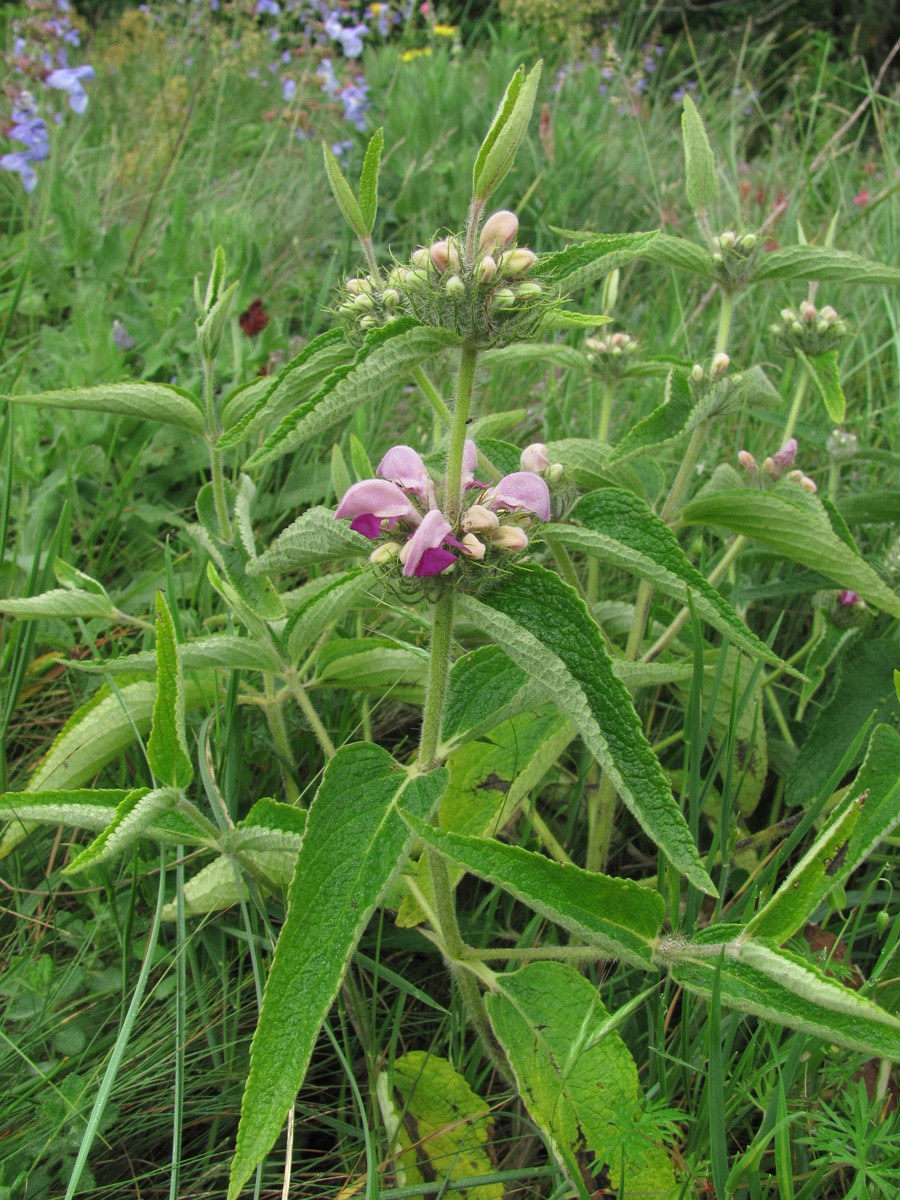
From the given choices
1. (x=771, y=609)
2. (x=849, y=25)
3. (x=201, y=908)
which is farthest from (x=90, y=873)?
(x=849, y=25)

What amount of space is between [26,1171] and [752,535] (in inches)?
47.0

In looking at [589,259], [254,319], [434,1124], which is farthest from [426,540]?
[254,319]

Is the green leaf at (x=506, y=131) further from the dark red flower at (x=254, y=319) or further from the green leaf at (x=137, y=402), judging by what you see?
the dark red flower at (x=254, y=319)

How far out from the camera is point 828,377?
1.65 metres

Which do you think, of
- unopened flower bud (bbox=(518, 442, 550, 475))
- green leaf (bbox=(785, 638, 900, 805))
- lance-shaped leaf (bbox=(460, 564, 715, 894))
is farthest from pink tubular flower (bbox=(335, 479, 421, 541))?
green leaf (bbox=(785, 638, 900, 805))

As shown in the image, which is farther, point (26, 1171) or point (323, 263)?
point (323, 263)

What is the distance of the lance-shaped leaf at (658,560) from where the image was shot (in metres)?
1.05

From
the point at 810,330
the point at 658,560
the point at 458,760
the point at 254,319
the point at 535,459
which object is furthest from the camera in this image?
the point at 254,319

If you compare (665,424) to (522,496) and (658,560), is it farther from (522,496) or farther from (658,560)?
(522,496)

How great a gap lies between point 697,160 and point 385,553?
3.11ft

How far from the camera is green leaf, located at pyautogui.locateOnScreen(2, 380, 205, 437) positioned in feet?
4.26

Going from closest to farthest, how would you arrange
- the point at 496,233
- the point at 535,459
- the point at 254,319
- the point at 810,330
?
the point at 496,233 → the point at 535,459 → the point at 810,330 → the point at 254,319

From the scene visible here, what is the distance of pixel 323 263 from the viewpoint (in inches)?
147

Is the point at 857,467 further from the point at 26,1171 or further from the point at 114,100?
the point at 114,100
